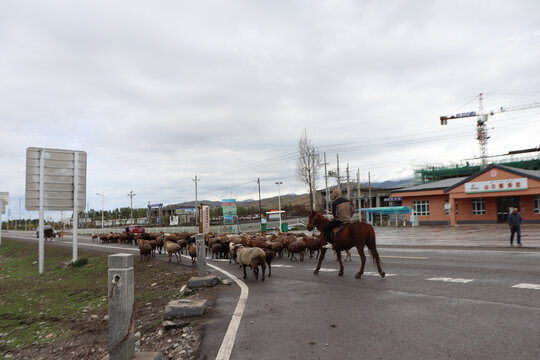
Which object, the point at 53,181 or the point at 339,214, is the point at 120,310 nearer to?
the point at 339,214

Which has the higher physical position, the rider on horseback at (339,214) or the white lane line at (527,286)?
the rider on horseback at (339,214)

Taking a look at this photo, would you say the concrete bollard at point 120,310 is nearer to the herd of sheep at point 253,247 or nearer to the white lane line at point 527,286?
the herd of sheep at point 253,247

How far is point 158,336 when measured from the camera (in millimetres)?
→ 5730

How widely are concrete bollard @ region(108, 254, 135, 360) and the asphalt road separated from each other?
0.97 metres

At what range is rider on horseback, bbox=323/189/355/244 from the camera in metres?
9.88

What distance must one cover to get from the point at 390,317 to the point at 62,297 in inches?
489

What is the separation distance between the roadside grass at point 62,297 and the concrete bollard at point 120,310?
502 cm

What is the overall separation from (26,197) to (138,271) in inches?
313

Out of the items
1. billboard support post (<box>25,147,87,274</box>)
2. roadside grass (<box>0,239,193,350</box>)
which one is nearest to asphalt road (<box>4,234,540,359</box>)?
roadside grass (<box>0,239,193,350</box>)

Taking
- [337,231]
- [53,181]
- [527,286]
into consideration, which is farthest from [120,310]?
[53,181]

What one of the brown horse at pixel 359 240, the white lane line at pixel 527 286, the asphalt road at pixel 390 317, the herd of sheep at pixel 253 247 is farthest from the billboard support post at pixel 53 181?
the white lane line at pixel 527 286

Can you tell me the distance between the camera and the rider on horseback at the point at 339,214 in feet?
32.4

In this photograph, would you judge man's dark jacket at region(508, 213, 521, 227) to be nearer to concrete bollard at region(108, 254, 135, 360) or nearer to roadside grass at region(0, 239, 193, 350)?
roadside grass at region(0, 239, 193, 350)

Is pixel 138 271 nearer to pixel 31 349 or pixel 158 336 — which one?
pixel 31 349
